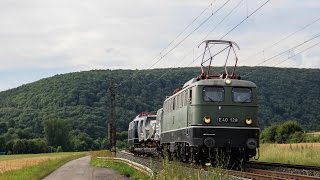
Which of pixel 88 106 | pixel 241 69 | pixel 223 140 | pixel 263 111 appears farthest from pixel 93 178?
pixel 88 106

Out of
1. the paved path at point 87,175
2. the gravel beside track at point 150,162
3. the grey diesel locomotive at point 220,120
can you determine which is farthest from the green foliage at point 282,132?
the grey diesel locomotive at point 220,120

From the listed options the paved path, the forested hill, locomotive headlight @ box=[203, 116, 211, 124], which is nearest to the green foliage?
the forested hill

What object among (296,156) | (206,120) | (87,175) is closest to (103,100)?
(87,175)

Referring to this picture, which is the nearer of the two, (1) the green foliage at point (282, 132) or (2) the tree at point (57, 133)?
(1) the green foliage at point (282, 132)

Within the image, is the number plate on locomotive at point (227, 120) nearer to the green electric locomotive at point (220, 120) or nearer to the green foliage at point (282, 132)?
the green electric locomotive at point (220, 120)

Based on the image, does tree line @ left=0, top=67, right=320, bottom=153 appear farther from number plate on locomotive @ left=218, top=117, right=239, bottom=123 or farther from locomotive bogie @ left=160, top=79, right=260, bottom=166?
number plate on locomotive @ left=218, top=117, right=239, bottom=123

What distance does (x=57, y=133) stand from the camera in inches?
5064

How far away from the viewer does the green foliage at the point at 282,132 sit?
66.7 meters

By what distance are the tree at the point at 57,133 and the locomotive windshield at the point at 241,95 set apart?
338 feet

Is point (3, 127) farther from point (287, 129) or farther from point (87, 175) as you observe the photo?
point (87, 175)

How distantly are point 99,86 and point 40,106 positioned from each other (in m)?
18.1

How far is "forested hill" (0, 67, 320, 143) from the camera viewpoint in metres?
78.9

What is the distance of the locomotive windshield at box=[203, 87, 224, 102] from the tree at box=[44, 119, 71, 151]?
10299 cm

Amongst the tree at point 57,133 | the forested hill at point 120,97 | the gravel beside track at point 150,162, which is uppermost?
the forested hill at point 120,97
